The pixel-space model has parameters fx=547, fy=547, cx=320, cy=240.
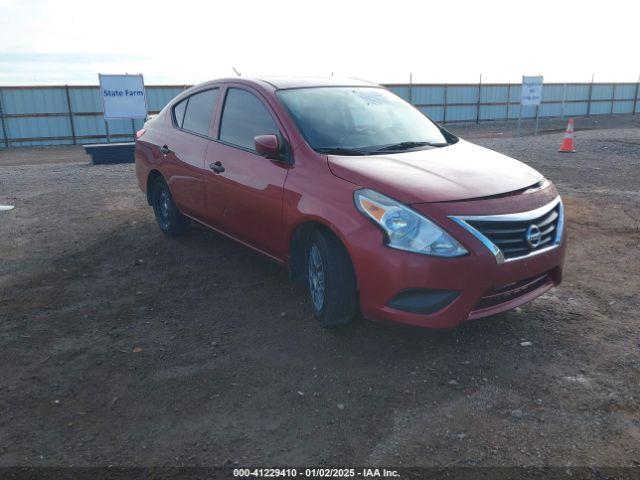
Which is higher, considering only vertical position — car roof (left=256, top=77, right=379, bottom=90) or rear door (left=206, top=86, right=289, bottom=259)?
car roof (left=256, top=77, right=379, bottom=90)

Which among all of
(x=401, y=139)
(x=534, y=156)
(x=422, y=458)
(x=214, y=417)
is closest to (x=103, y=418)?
(x=214, y=417)

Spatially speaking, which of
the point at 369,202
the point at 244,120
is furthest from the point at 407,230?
the point at 244,120

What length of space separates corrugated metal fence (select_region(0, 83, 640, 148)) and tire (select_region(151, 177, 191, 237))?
1432 cm

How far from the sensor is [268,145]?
3949 millimetres

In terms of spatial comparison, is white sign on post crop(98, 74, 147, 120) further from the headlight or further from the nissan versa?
the headlight

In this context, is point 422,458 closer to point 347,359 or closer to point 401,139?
point 347,359

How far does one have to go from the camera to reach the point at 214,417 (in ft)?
9.78

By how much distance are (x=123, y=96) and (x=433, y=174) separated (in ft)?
52.7

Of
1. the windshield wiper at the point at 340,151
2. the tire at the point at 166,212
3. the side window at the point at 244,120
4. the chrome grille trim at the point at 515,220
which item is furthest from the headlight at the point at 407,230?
the tire at the point at 166,212

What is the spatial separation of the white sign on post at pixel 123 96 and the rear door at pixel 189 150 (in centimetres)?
1251

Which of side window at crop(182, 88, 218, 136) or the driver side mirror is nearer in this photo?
the driver side mirror

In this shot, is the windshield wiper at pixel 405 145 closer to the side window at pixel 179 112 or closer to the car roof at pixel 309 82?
the car roof at pixel 309 82

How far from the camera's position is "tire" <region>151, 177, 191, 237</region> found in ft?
19.7

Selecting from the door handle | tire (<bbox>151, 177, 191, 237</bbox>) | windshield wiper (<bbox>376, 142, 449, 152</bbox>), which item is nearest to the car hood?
windshield wiper (<bbox>376, 142, 449, 152</bbox>)
